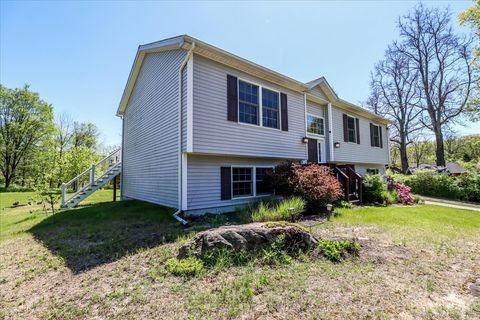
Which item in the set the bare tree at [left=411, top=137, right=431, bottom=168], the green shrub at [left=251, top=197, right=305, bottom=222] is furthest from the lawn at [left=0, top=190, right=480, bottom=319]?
the bare tree at [left=411, top=137, right=431, bottom=168]

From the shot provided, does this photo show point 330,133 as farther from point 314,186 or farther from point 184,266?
point 184,266

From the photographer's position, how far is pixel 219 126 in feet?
26.9

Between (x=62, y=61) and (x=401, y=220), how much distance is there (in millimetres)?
19130

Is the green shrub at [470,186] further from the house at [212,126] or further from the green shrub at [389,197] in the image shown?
the house at [212,126]

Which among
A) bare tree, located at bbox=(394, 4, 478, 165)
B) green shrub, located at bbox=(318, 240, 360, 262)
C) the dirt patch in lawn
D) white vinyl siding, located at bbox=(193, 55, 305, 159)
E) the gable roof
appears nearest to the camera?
the dirt patch in lawn

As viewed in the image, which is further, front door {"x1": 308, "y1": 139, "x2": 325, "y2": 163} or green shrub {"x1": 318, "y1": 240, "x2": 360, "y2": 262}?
front door {"x1": 308, "y1": 139, "x2": 325, "y2": 163}

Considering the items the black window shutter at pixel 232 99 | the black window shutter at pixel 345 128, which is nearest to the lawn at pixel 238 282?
the black window shutter at pixel 232 99

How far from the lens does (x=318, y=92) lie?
40.4 feet

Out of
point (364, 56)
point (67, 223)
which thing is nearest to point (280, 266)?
point (67, 223)

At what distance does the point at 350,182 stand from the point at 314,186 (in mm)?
4068

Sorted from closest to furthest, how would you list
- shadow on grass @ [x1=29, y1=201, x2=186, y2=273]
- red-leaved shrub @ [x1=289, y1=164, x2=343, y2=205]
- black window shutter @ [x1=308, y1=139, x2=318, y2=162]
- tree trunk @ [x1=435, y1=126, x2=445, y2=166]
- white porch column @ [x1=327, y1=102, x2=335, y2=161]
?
shadow on grass @ [x1=29, y1=201, x2=186, y2=273], red-leaved shrub @ [x1=289, y1=164, x2=343, y2=205], black window shutter @ [x1=308, y1=139, x2=318, y2=162], white porch column @ [x1=327, y1=102, x2=335, y2=161], tree trunk @ [x1=435, y1=126, x2=445, y2=166]

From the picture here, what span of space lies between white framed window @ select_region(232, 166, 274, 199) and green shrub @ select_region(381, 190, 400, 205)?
5599mm

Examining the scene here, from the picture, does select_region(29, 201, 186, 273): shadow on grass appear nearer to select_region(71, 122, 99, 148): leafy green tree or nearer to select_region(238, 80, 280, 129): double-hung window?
select_region(238, 80, 280, 129): double-hung window

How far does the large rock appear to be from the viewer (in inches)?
170
